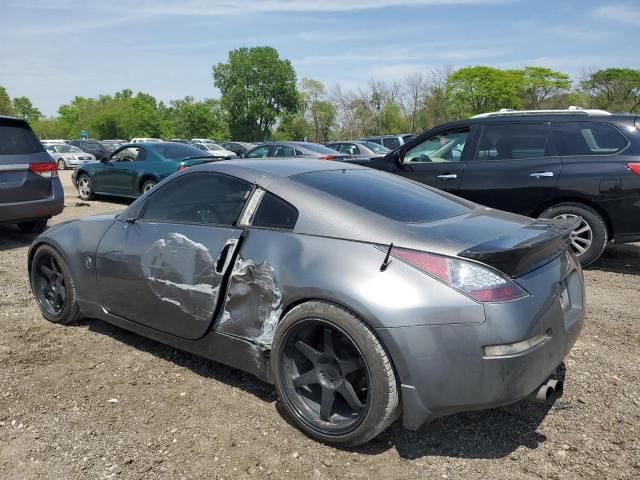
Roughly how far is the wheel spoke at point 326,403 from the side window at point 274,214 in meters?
0.89

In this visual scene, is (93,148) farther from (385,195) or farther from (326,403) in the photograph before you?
(326,403)

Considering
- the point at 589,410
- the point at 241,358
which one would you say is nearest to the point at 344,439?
the point at 241,358

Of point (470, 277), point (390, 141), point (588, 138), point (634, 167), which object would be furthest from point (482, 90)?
point (470, 277)

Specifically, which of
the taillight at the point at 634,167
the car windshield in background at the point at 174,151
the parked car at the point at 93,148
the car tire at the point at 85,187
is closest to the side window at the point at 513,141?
the taillight at the point at 634,167

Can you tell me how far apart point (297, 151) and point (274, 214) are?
10940 millimetres

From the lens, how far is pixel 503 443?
2773mm

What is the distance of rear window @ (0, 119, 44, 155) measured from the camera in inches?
282

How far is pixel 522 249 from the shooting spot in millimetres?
2518

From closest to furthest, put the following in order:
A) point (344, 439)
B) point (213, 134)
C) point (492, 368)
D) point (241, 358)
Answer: point (492, 368) → point (344, 439) → point (241, 358) → point (213, 134)

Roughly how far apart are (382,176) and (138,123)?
85.2m

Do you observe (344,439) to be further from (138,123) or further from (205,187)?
(138,123)

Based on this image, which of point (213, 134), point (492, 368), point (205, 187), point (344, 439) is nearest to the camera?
point (492, 368)

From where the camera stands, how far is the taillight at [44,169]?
734cm

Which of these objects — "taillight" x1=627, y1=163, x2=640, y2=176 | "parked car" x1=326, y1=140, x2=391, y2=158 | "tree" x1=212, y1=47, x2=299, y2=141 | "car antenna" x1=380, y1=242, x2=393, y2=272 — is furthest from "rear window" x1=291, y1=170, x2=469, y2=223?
"tree" x1=212, y1=47, x2=299, y2=141
